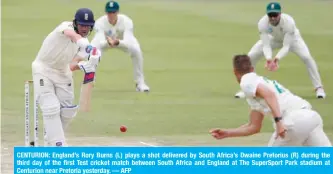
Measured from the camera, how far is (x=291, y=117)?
11.9 metres

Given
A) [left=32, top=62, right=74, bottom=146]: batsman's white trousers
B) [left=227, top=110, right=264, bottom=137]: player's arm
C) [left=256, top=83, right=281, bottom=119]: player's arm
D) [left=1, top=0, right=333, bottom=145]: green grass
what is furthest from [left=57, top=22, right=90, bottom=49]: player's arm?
[left=1, top=0, right=333, bottom=145]: green grass

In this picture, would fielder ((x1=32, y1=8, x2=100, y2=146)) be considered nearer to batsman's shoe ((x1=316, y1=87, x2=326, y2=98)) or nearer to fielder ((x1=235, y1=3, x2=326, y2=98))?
fielder ((x1=235, y1=3, x2=326, y2=98))

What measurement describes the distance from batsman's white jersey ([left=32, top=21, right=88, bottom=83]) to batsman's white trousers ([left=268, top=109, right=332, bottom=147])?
2.96 metres

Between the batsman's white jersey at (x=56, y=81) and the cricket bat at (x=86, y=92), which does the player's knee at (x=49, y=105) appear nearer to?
the batsman's white jersey at (x=56, y=81)

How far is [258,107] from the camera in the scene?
39.6 feet

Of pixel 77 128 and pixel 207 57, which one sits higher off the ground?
pixel 207 57

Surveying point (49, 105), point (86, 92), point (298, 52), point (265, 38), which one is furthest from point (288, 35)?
point (49, 105)

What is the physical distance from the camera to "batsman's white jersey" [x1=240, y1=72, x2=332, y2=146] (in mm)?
11828

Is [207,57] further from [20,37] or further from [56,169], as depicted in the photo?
[56,169]

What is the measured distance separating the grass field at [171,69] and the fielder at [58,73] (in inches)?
101

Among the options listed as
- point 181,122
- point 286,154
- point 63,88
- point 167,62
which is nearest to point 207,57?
point 167,62

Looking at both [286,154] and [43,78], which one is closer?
[286,154]

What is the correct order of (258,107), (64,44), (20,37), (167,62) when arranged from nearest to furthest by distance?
1. (258,107)
2. (64,44)
3. (167,62)
4. (20,37)

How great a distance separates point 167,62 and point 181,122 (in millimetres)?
9008
